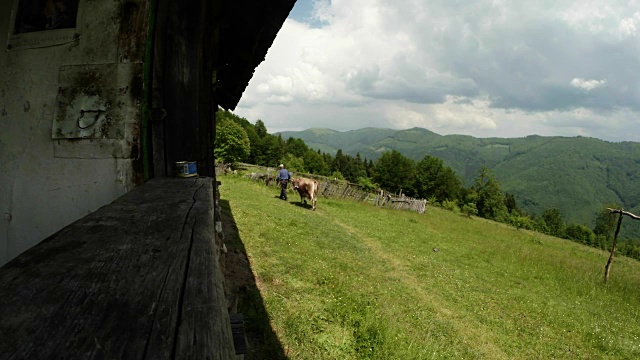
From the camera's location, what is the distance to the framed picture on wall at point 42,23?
293 cm

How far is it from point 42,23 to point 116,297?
344 centimetres

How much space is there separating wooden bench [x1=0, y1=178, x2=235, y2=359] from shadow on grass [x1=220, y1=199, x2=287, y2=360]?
10.1ft

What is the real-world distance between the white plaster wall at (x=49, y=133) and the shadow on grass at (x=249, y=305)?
200 centimetres

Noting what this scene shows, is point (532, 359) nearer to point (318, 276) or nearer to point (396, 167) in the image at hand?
point (318, 276)

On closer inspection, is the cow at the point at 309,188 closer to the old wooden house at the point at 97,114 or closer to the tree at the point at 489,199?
the old wooden house at the point at 97,114

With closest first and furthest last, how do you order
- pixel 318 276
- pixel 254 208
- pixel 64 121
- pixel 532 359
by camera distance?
pixel 64 121, pixel 532 359, pixel 318 276, pixel 254 208

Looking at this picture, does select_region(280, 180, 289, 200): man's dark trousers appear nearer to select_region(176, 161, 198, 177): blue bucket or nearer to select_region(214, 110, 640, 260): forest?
select_region(176, 161, 198, 177): blue bucket

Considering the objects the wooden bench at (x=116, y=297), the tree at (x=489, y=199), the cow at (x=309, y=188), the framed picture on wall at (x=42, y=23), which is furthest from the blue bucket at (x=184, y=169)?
the tree at (x=489, y=199)

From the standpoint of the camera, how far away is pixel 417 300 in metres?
8.39

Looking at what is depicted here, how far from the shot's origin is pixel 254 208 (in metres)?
Answer: 14.4

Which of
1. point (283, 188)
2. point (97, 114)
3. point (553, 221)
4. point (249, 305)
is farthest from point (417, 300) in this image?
point (553, 221)

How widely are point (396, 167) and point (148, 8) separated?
7746cm

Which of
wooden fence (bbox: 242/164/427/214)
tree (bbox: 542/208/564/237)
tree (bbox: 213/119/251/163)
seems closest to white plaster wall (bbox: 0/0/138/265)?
wooden fence (bbox: 242/164/427/214)

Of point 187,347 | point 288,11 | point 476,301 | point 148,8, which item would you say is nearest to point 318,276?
point 476,301
